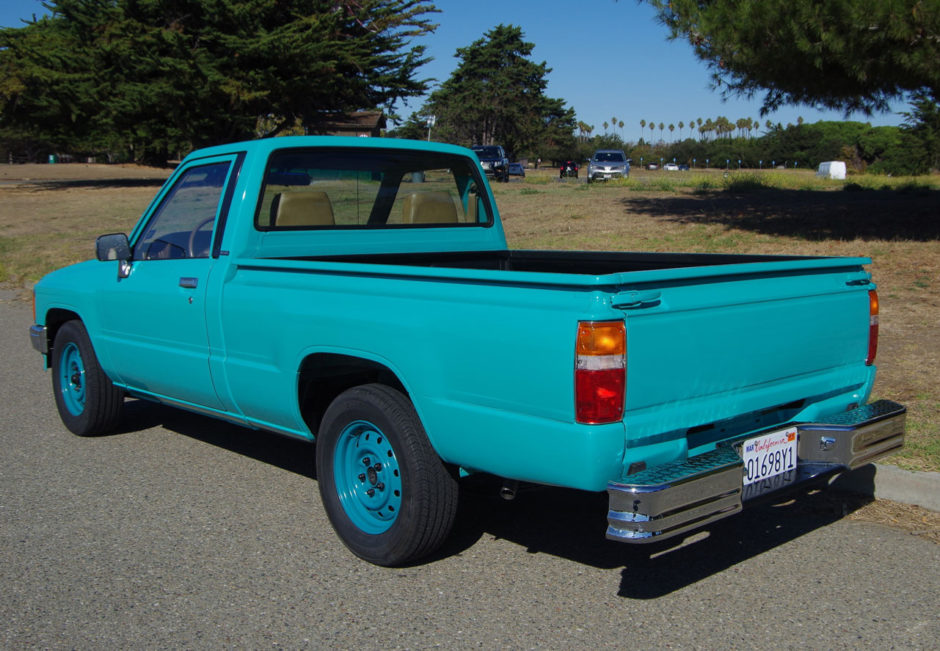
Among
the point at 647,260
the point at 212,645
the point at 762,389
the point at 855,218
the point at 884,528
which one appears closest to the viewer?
the point at 212,645

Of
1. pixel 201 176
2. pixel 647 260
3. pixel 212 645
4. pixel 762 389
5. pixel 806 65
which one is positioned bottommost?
pixel 212 645

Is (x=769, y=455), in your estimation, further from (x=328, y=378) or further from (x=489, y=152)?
(x=489, y=152)

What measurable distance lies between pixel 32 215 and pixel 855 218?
22.2m

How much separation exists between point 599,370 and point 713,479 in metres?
0.63

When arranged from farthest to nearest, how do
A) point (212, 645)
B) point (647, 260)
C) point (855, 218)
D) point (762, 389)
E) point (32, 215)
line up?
1. point (32, 215)
2. point (855, 218)
3. point (647, 260)
4. point (762, 389)
5. point (212, 645)

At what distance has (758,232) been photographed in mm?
14234

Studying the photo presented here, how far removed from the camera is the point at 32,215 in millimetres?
26047

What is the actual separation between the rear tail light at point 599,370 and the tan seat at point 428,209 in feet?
9.26

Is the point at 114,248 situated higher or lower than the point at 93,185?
lower

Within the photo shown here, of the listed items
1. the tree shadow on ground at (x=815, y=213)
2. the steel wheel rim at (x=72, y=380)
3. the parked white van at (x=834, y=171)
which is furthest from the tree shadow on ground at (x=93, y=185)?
the steel wheel rim at (x=72, y=380)

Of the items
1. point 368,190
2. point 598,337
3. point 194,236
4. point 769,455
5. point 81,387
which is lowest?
point 81,387

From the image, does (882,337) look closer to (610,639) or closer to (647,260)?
(647,260)

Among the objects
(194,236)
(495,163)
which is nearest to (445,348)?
(194,236)

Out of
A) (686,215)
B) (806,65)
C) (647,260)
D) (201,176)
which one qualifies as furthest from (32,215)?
(647,260)
